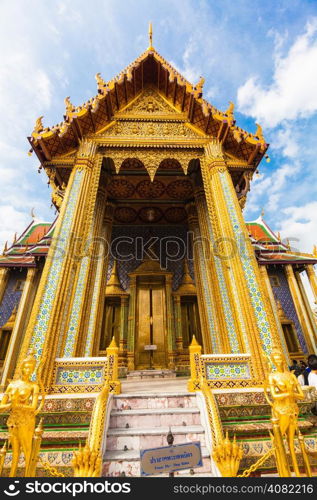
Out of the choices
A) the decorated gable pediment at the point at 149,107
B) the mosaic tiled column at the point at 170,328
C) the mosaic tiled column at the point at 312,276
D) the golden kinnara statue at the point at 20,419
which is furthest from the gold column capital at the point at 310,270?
the golden kinnara statue at the point at 20,419

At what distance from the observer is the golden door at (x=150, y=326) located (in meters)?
7.78

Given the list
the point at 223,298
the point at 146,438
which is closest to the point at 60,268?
the point at 146,438

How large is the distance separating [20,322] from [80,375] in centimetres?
706

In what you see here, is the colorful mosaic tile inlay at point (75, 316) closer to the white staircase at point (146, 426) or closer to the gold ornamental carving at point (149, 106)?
the white staircase at point (146, 426)

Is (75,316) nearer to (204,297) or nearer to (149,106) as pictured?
(204,297)

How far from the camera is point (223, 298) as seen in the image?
6535 millimetres

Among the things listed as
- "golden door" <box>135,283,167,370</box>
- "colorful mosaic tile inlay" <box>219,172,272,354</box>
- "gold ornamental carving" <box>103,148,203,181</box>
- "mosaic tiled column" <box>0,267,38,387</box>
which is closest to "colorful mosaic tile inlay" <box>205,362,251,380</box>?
"colorful mosaic tile inlay" <box>219,172,272,354</box>

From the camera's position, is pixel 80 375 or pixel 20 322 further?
pixel 20 322

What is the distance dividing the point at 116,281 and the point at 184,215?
11.6ft

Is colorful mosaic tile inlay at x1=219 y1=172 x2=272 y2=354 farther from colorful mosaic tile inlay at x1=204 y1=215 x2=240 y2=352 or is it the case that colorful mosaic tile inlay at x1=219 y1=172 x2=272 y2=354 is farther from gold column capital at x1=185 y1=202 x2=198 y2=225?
gold column capital at x1=185 y1=202 x2=198 y2=225

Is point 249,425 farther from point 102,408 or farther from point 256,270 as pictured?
point 256,270

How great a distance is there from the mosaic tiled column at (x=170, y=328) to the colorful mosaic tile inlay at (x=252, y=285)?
414 cm

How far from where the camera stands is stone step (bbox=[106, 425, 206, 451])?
9.54 ft

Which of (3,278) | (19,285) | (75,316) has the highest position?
(3,278)
